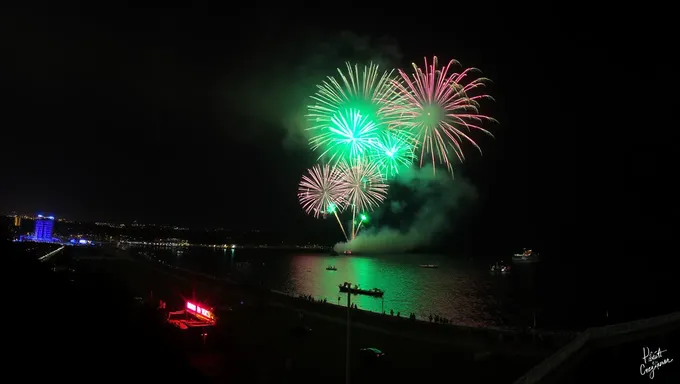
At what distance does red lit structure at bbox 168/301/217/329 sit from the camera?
55.7 ft

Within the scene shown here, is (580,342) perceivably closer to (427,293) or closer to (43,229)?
(427,293)

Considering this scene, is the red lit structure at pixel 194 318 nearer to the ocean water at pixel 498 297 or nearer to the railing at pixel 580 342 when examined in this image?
the railing at pixel 580 342

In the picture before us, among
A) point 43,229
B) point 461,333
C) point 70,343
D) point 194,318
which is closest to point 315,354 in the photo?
point 194,318

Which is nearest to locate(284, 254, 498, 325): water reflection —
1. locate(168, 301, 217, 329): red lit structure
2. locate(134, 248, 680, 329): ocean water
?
locate(134, 248, 680, 329): ocean water

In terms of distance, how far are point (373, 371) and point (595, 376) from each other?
639cm

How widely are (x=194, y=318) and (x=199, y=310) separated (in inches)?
23.7

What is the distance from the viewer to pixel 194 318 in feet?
58.9

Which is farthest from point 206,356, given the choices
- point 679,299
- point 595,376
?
point 679,299

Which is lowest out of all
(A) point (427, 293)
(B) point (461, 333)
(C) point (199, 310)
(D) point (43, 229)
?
(A) point (427, 293)

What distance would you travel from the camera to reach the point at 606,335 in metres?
10.3

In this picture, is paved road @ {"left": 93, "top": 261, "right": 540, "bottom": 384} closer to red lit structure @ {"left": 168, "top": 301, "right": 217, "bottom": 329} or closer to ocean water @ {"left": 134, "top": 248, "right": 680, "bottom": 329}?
red lit structure @ {"left": 168, "top": 301, "right": 217, "bottom": 329}
